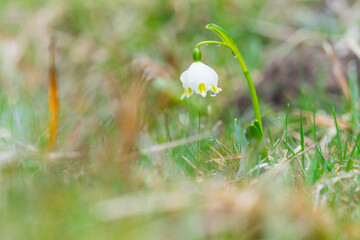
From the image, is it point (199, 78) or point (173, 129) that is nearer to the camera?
point (199, 78)

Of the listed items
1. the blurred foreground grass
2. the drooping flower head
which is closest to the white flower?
the drooping flower head

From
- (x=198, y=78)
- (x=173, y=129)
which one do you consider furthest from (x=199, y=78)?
(x=173, y=129)

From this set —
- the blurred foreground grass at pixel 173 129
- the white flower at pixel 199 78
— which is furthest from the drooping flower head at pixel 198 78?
the blurred foreground grass at pixel 173 129

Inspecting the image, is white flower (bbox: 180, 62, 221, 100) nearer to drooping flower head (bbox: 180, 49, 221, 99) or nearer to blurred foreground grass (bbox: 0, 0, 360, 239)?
drooping flower head (bbox: 180, 49, 221, 99)

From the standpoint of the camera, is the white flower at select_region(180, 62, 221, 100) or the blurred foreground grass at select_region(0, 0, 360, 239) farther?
the white flower at select_region(180, 62, 221, 100)

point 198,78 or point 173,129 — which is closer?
point 198,78

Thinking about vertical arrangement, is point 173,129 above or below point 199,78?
below

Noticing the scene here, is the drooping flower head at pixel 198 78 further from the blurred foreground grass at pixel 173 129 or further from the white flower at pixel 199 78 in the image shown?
the blurred foreground grass at pixel 173 129

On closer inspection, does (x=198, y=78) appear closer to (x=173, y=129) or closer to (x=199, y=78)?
(x=199, y=78)

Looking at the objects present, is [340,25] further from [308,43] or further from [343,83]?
[343,83]
